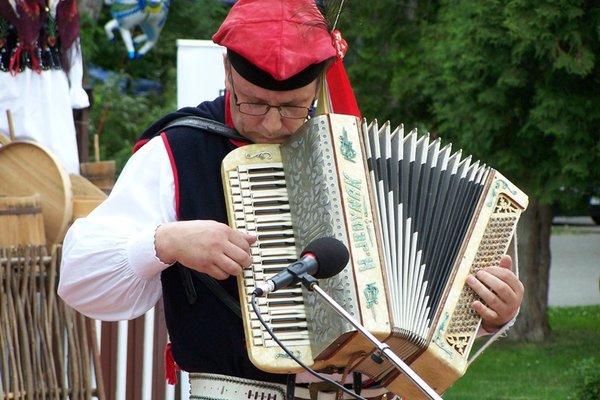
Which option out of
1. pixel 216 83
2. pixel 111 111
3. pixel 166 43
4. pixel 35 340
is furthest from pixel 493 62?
pixel 166 43

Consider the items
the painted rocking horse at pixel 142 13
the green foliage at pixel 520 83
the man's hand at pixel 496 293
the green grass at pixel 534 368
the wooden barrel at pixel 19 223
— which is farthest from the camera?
the painted rocking horse at pixel 142 13

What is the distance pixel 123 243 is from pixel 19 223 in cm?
228

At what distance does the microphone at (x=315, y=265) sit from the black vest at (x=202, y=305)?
0.46m

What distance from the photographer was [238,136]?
2869mm

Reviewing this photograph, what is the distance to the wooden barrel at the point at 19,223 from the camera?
486cm

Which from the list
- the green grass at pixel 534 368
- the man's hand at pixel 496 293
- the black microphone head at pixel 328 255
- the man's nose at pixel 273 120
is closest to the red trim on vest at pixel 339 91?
the man's nose at pixel 273 120

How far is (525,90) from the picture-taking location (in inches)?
309

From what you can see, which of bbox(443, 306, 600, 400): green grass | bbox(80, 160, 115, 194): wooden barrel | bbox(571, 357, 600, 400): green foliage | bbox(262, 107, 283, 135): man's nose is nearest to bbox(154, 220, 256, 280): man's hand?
bbox(262, 107, 283, 135): man's nose

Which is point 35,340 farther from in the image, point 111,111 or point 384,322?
point 111,111

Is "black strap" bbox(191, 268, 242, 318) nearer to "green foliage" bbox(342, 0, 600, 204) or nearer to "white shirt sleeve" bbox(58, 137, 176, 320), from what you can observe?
"white shirt sleeve" bbox(58, 137, 176, 320)

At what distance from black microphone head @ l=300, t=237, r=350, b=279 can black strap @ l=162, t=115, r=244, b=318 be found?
1.39ft

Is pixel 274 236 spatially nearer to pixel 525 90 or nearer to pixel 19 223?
pixel 19 223

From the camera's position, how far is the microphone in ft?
7.30

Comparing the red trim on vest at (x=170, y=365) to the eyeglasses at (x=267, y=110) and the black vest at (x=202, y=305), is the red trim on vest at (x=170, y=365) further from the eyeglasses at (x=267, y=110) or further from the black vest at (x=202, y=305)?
the eyeglasses at (x=267, y=110)
